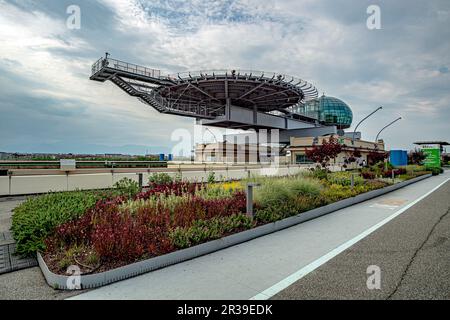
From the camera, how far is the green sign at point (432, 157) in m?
42.0

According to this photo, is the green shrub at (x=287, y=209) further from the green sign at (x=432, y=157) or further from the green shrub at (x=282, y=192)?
the green sign at (x=432, y=157)

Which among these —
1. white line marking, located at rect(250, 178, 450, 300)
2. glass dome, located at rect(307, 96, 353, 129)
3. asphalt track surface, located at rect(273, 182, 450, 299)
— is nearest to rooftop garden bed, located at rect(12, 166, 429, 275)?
white line marking, located at rect(250, 178, 450, 300)

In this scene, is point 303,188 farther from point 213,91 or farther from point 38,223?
point 213,91

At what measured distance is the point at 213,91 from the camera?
166 feet

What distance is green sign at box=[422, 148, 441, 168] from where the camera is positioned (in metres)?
42.0

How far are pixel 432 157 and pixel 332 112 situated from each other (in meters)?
49.0

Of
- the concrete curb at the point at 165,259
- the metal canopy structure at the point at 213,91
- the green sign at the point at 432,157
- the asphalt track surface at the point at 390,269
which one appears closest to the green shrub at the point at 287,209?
the concrete curb at the point at 165,259

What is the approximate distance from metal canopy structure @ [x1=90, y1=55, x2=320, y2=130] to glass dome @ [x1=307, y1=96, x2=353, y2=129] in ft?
99.1

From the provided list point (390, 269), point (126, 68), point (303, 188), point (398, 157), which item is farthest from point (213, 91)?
point (390, 269)

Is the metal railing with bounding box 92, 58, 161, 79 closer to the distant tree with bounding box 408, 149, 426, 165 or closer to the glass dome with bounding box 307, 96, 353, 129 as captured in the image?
the distant tree with bounding box 408, 149, 426, 165

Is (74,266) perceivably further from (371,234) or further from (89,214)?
(371,234)

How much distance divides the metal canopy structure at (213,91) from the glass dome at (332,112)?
30216 mm

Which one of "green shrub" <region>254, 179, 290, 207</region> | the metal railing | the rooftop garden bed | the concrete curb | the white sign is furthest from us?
the metal railing

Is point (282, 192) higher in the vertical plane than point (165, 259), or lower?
higher
